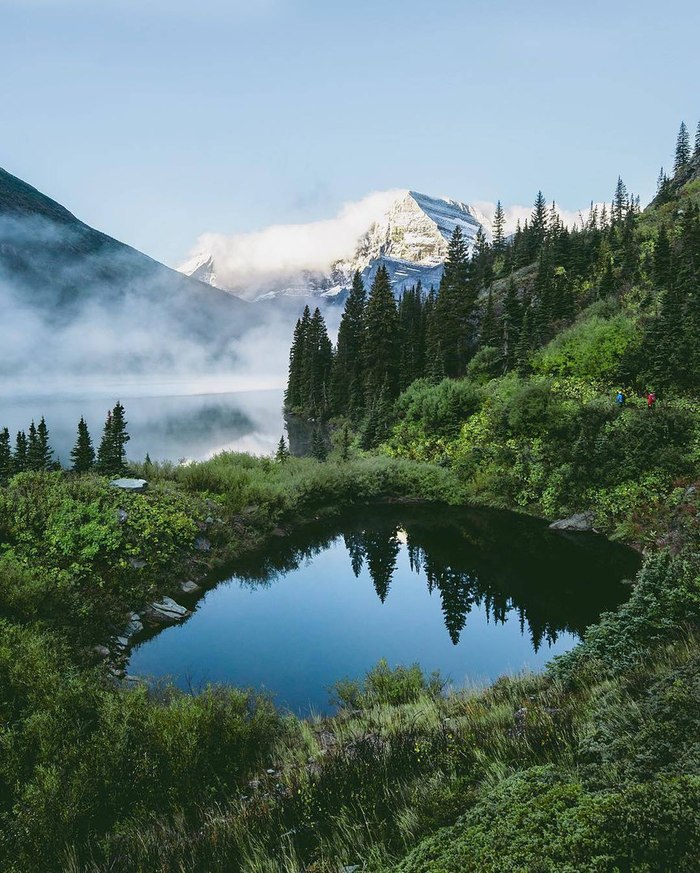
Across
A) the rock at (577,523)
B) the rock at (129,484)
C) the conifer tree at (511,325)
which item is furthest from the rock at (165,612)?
the conifer tree at (511,325)

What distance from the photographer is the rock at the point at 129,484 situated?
1814 centimetres

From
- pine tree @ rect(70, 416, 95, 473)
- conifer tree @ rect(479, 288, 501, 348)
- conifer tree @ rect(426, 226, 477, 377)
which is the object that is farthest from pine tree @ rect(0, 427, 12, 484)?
conifer tree @ rect(479, 288, 501, 348)

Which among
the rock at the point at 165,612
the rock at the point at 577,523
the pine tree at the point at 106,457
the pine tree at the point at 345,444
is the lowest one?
the rock at the point at 165,612

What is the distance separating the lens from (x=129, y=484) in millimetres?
18531

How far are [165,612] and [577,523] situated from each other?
63.0ft

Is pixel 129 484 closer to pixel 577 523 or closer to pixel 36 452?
pixel 36 452

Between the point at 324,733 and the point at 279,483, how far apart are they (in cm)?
1695

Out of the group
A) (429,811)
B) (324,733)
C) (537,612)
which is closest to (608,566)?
(537,612)

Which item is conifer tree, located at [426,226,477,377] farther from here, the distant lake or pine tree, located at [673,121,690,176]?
pine tree, located at [673,121,690,176]

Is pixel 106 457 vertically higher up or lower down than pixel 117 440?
lower down

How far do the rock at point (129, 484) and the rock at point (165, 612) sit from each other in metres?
5.29

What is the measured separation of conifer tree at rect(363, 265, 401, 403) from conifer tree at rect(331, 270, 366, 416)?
301 cm

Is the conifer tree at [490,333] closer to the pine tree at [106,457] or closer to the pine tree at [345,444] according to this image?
the pine tree at [345,444]

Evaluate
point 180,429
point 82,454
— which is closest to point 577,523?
point 82,454
